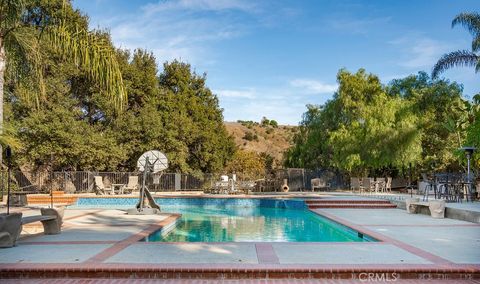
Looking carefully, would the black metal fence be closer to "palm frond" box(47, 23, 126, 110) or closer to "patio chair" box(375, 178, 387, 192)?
"patio chair" box(375, 178, 387, 192)

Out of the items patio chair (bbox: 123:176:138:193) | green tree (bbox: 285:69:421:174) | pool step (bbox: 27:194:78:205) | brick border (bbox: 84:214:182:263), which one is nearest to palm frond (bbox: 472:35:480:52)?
green tree (bbox: 285:69:421:174)

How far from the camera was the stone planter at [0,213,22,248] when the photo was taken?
265 inches

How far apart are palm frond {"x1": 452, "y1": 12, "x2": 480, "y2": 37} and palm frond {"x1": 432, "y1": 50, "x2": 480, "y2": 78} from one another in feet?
2.94

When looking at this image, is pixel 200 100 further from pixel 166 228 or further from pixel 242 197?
pixel 166 228

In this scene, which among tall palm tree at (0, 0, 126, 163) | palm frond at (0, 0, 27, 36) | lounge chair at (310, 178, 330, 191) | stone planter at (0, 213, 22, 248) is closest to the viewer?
stone planter at (0, 213, 22, 248)

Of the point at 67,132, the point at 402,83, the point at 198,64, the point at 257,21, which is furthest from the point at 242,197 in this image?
the point at 402,83

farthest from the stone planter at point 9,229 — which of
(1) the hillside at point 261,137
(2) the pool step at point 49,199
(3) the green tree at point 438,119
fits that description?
(1) the hillside at point 261,137

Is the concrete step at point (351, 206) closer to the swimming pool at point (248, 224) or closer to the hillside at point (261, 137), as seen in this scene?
the swimming pool at point (248, 224)

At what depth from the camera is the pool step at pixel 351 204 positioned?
1542cm

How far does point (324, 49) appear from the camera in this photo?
24.4 m

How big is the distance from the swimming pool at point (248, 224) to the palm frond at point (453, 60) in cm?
856

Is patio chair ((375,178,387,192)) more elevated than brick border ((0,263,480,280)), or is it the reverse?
patio chair ((375,178,387,192))

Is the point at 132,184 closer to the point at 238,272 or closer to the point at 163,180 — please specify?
the point at 163,180

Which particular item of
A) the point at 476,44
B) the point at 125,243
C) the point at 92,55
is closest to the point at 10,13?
the point at 92,55
